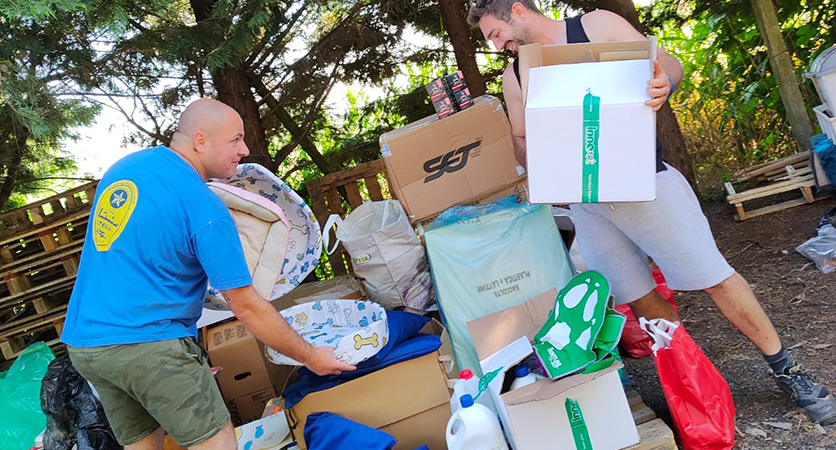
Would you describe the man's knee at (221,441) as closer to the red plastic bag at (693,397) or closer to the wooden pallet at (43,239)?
the red plastic bag at (693,397)

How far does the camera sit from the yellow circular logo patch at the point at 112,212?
1.96 meters

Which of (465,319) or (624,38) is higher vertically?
(624,38)

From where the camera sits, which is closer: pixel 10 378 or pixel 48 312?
pixel 10 378

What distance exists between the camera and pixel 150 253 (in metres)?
1.94

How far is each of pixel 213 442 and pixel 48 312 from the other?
2.93 m

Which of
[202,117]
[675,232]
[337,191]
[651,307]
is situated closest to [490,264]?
[651,307]

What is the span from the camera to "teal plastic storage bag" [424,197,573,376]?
3020 millimetres

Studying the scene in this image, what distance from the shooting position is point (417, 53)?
214 inches

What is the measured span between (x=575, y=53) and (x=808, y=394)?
1402 mm

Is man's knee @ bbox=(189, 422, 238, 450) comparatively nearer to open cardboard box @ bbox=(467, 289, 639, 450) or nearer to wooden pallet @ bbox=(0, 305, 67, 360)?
open cardboard box @ bbox=(467, 289, 639, 450)

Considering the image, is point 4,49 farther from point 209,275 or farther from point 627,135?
point 627,135

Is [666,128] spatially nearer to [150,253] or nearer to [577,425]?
[577,425]

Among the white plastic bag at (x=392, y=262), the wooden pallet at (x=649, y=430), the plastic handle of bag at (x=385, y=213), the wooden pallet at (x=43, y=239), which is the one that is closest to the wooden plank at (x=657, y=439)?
the wooden pallet at (x=649, y=430)

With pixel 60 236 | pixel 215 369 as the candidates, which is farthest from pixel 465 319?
pixel 60 236
